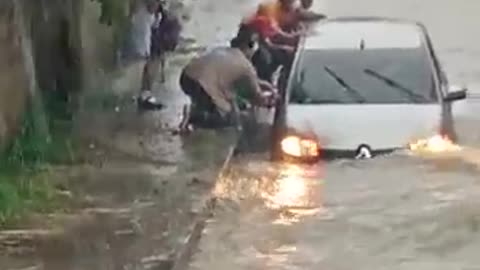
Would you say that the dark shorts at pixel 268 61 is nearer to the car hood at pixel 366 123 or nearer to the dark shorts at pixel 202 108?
the dark shorts at pixel 202 108

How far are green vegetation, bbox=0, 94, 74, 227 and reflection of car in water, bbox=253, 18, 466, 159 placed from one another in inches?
97.0

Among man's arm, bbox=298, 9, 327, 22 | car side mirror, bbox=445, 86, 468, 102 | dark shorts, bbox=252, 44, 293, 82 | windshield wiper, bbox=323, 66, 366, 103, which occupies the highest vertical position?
car side mirror, bbox=445, 86, 468, 102

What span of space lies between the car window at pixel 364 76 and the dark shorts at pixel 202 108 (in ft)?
9.26

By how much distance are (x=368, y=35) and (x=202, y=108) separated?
352 centimetres

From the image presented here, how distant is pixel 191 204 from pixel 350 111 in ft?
8.29

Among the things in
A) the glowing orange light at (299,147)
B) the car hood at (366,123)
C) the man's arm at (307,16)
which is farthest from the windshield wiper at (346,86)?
the man's arm at (307,16)

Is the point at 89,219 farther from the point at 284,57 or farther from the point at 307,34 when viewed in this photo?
the point at 284,57

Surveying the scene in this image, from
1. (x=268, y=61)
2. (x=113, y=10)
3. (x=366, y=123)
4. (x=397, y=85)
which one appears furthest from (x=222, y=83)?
(x=366, y=123)

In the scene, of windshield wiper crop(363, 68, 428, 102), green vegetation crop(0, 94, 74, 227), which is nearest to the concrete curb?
green vegetation crop(0, 94, 74, 227)

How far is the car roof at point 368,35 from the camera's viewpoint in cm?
1480

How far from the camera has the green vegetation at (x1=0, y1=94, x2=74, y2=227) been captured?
1205cm

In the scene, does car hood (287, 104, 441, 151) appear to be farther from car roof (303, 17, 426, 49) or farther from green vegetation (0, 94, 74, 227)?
green vegetation (0, 94, 74, 227)

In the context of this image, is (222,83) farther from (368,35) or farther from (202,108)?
(368,35)

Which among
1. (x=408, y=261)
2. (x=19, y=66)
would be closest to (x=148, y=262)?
(x=408, y=261)
